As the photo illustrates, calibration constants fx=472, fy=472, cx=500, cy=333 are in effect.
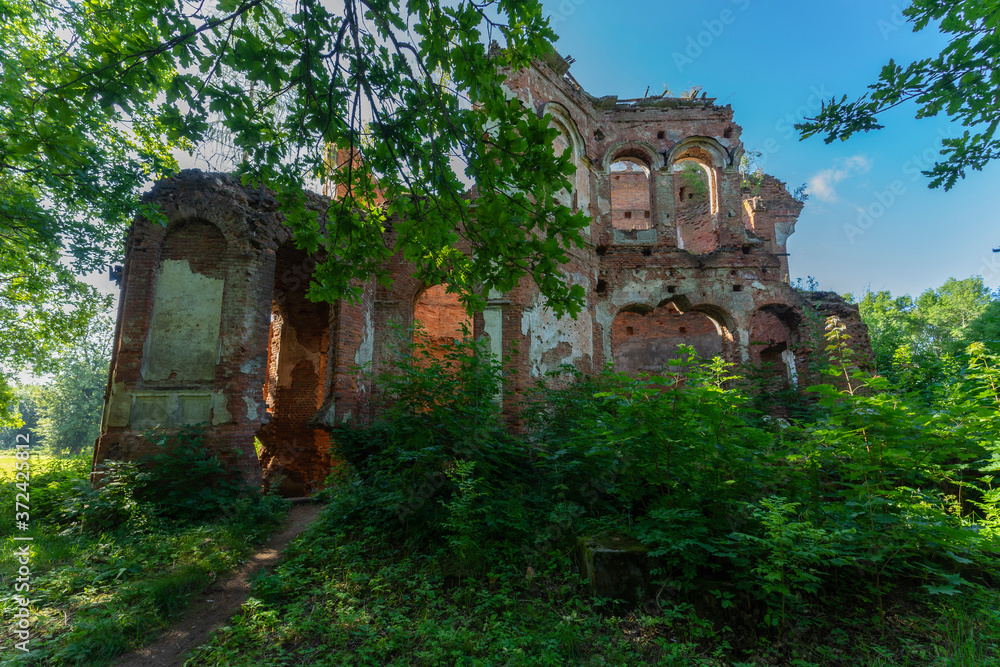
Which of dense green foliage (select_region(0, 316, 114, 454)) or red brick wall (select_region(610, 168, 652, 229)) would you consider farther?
dense green foliage (select_region(0, 316, 114, 454))

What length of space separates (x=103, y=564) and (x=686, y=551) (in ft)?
19.1

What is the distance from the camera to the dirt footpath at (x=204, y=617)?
11.7 ft

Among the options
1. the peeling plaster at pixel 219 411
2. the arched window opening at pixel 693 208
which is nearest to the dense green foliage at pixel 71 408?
the peeling plaster at pixel 219 411

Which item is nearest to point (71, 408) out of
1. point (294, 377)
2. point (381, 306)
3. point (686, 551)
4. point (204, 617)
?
point (294, 377)

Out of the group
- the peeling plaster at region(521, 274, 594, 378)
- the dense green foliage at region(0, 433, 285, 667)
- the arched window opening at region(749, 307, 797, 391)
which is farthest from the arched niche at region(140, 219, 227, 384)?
the arched window opening at region(749, 307, 797, 391)

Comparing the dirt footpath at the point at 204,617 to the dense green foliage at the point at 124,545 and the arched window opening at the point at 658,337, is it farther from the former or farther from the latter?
the arched window opening at the point at 658,337

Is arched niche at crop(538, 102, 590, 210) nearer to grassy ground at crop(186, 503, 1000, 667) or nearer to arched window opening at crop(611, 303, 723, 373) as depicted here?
arched window opening at crop(611, 303, 723, 373)

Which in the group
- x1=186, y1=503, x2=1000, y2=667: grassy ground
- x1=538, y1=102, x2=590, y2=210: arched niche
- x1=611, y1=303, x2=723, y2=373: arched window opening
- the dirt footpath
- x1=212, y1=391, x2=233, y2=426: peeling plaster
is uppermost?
x1=538, y1=102, x2=590, y2=210: arched niche

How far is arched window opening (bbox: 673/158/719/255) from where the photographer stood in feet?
60.1

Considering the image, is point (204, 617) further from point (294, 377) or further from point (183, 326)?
point (294, 377)

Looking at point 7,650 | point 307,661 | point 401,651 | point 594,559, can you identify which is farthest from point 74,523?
point 594,559

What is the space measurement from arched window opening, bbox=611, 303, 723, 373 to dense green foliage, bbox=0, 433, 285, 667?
1349 centimetres

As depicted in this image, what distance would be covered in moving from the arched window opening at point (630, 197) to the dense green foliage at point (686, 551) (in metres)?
18.9

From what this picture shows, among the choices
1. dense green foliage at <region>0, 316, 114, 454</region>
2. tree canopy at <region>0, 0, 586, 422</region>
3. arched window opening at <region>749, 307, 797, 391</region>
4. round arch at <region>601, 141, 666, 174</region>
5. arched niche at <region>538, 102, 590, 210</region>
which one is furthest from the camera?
dense green foliage at <region>0, 316, 114, 454</region>
